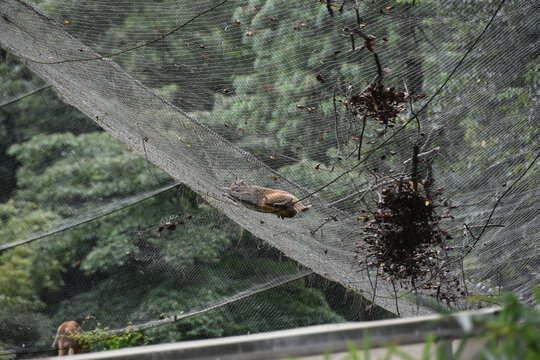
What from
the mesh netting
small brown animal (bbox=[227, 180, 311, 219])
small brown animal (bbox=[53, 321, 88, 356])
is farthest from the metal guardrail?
small brown animal (bbox=[53, 321, 88, 356])

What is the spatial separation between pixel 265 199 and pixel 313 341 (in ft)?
6.30

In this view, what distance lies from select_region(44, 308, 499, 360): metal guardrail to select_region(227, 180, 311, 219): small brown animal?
5.96 ft

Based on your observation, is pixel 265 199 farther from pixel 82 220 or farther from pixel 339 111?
pixel 82 220

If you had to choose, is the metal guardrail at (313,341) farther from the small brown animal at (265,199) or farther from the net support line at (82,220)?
the net support line at (82,220)

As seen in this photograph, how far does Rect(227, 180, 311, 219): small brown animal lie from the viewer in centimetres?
274

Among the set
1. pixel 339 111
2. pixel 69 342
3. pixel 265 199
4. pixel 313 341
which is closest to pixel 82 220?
pixel 69 342

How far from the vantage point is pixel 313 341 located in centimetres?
85

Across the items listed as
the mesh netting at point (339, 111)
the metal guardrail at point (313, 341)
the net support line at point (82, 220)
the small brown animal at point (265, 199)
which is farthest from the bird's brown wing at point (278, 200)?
the net support line at point (82, 220)

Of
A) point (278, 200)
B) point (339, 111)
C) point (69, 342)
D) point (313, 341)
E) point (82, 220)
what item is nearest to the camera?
point (313, 341)

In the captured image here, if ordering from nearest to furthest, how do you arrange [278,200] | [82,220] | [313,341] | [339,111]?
[313,341]
[278,200]
[339,111]
[82,220]

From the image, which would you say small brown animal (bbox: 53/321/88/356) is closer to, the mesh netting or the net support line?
the net support line

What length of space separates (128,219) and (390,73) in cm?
431

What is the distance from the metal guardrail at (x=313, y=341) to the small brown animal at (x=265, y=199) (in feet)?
5.96

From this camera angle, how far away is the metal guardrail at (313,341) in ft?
2.77
